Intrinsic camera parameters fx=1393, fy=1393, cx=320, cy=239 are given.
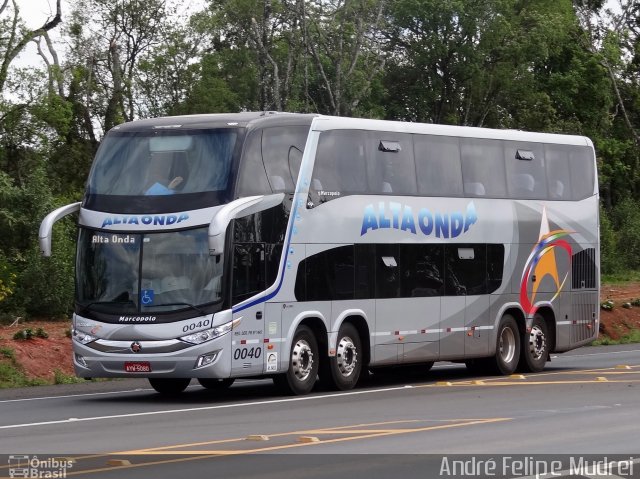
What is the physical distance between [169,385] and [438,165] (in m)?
6.03

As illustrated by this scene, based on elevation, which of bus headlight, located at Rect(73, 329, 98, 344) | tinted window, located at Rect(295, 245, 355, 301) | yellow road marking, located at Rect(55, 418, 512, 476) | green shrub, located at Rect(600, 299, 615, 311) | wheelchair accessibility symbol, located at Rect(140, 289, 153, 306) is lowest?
yellow road marking, located at Rect(55, 418, 512, 476)

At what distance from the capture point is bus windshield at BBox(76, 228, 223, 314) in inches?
773

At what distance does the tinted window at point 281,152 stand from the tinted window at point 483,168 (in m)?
4.42

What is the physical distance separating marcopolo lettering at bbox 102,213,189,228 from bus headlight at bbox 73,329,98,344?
5.25ft

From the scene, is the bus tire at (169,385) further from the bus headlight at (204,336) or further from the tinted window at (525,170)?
the tinted window at (525,170)

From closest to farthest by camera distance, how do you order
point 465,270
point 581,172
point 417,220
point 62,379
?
point 417,220 < point 465,270 < point 62,379 < point 581,172

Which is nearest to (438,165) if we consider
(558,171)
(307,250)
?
(307,250)

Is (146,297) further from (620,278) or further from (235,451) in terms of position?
(620,278)

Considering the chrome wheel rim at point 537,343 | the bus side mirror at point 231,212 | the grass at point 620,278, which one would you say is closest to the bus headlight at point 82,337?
the bus side mirror at point 231,212

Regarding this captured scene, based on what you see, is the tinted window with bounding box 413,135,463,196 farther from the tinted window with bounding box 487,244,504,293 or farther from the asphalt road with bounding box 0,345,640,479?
the asphalt road with bounding box 0,345,640,479

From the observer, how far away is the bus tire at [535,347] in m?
26.1

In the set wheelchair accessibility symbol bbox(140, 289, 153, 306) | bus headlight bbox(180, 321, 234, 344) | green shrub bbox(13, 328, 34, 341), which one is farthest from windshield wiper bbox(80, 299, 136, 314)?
green shrub bbox(13, 328, 34, 341)

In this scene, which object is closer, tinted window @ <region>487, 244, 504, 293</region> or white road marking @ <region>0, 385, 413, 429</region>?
white road marking @ <region>0, 385, 413, 429</region>

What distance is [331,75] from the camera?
64062 millimetres
